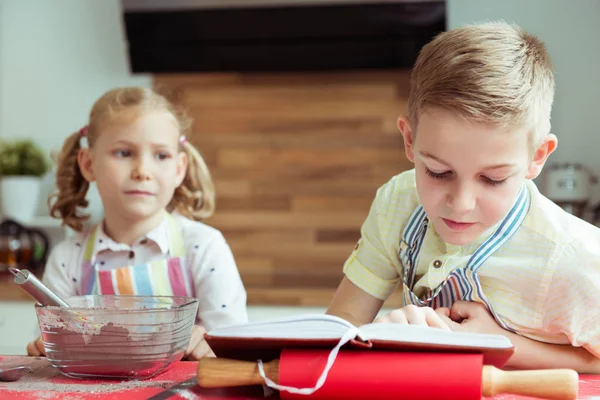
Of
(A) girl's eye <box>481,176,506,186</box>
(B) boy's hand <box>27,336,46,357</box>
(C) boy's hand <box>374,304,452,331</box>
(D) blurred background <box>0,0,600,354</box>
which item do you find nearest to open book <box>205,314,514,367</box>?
(C) boy's hand <box>374,304,452,331</box>

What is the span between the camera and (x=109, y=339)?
80 centimetres

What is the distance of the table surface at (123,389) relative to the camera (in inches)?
28.8

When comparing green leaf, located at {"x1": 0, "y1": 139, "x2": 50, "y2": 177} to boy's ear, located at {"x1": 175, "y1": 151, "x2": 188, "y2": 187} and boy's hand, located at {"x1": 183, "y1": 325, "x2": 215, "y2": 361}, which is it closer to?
boy's ear, located at {"x1": 175, "y1": 151, "x2": 188, "y2": 187}

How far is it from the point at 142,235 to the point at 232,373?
32.3 inches

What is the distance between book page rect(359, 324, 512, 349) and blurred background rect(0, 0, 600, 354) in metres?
2.43

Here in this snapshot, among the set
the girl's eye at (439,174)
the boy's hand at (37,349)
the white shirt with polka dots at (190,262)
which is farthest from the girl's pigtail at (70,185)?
the girl's eye at (439,174)

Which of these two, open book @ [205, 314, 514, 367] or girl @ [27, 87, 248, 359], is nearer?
open book @ [205, 314, 514, 367]

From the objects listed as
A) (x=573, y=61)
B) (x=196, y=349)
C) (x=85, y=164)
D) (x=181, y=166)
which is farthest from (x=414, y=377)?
(x=573, y=61)

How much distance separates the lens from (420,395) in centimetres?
66

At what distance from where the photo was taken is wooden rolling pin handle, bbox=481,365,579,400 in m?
0.65

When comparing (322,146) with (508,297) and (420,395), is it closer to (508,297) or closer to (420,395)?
(508,297)

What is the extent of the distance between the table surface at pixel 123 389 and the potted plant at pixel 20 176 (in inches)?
109

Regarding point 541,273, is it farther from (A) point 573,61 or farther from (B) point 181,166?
(A) point 573,61

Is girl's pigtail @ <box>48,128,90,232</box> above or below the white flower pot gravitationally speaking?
above
